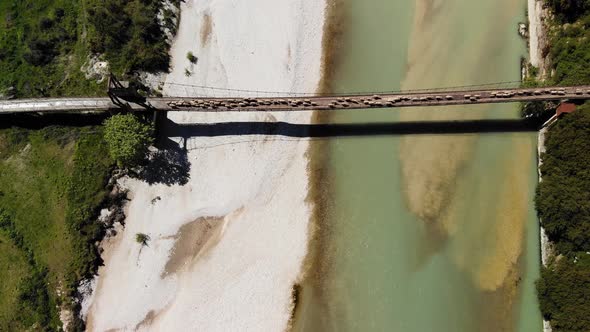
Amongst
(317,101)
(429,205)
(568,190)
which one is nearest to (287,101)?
(317,101)

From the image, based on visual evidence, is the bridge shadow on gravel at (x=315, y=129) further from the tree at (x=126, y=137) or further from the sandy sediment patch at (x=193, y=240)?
the sandy sediment patch at (x=193, y=240)

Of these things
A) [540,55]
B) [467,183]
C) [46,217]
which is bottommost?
[46,217]

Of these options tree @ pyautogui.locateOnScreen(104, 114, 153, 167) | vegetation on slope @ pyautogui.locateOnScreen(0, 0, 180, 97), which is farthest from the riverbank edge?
tree @ pyautogui.locateOnScreen(104, 114, 153, 167)

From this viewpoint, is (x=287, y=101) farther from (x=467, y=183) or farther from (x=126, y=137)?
(x=467, y=183)

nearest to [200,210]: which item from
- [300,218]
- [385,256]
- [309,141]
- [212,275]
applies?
[212,275]

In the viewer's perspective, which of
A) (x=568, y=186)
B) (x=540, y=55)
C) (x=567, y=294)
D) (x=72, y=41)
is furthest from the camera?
(x=72, y=41)

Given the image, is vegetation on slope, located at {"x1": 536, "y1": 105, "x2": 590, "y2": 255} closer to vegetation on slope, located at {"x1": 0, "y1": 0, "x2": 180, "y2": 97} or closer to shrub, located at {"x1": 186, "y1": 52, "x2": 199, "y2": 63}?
shrub, located at {"x1": 186, "y1": 52, "x2": 199, "y2": 63}

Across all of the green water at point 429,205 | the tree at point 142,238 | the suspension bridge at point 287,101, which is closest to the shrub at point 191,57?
the suspension bridge at point 287,101
